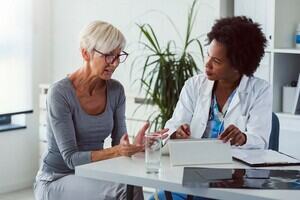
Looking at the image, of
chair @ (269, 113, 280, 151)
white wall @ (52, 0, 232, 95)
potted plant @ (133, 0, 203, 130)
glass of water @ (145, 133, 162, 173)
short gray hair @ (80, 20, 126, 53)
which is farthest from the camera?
white wall @ (52, 0, 232, 95)

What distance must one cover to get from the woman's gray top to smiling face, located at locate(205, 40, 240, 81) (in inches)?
18.6

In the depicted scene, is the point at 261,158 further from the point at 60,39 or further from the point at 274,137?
the point at 60,39

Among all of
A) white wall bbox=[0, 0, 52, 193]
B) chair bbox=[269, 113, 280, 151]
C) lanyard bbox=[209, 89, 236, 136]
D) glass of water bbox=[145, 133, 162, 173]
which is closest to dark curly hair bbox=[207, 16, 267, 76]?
lanyard bbox=[209, 89, 236, 136]

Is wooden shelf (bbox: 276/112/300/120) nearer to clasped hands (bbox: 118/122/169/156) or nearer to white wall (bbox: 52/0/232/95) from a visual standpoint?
white wall (bbox: 52/0/232/95)

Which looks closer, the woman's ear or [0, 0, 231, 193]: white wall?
the woman's ear

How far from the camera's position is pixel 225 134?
2.60 m

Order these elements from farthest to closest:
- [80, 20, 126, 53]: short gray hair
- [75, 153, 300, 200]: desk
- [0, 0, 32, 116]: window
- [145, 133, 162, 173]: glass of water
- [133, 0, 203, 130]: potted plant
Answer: [0, 0, 32, 116]: window
[133, 0, 203, 130]: potted plant
[80, 20, 126, 53]: short gray hair
[145, 133, 162, 173]: glass of water
[75, 153, 300, 200]: desk

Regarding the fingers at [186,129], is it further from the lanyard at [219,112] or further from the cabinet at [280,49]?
the cabinet at [280,49]

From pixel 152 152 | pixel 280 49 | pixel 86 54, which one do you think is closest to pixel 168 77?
pixel 280 49

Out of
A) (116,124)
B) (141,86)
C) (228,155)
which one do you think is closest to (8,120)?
(141,86)

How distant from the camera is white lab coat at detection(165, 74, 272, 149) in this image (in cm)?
281

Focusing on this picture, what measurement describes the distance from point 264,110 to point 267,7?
3.77 ft

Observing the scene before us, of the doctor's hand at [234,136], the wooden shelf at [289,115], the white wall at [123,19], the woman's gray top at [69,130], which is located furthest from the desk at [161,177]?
the white wall at [123,19]

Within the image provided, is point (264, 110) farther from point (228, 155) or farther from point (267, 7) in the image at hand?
point (267, 7)
